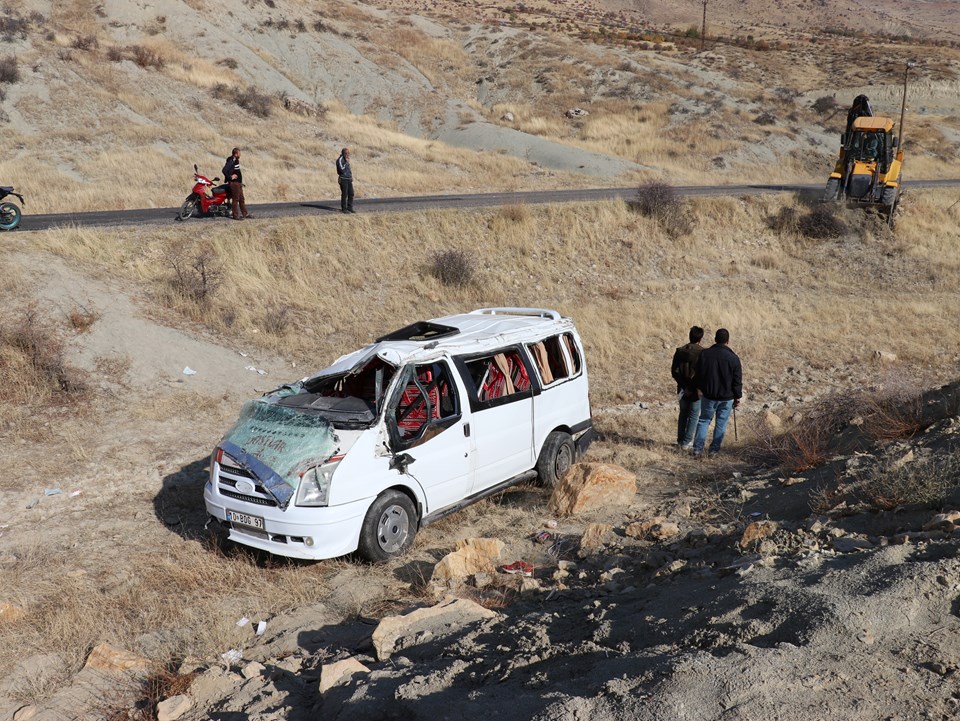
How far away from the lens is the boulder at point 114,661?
5.82m

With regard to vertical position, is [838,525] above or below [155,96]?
below

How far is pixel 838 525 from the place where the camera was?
6.45 metres

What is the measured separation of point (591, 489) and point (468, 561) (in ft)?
6.88

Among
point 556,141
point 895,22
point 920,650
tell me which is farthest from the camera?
point 895,22

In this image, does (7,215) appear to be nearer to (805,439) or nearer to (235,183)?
(235,183)

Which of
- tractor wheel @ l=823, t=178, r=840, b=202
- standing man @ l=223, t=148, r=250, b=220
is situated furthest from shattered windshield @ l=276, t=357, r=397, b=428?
tractor wheel @ l=823, t=178, r=840, b=202

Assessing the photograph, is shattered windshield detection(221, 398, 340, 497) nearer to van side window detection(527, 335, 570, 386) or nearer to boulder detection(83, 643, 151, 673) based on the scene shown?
boulder detection(83, 643, 151, 673)

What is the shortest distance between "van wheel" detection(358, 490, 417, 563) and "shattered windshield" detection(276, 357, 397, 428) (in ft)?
2.54

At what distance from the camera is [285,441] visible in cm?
716

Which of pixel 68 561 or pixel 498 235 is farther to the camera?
pixel 498 235

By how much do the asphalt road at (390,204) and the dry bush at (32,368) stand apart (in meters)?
6.15

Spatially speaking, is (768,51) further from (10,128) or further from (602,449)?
(602,449)

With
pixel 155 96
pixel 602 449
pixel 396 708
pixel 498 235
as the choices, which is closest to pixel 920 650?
pixel 396 708

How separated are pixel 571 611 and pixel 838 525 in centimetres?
248
